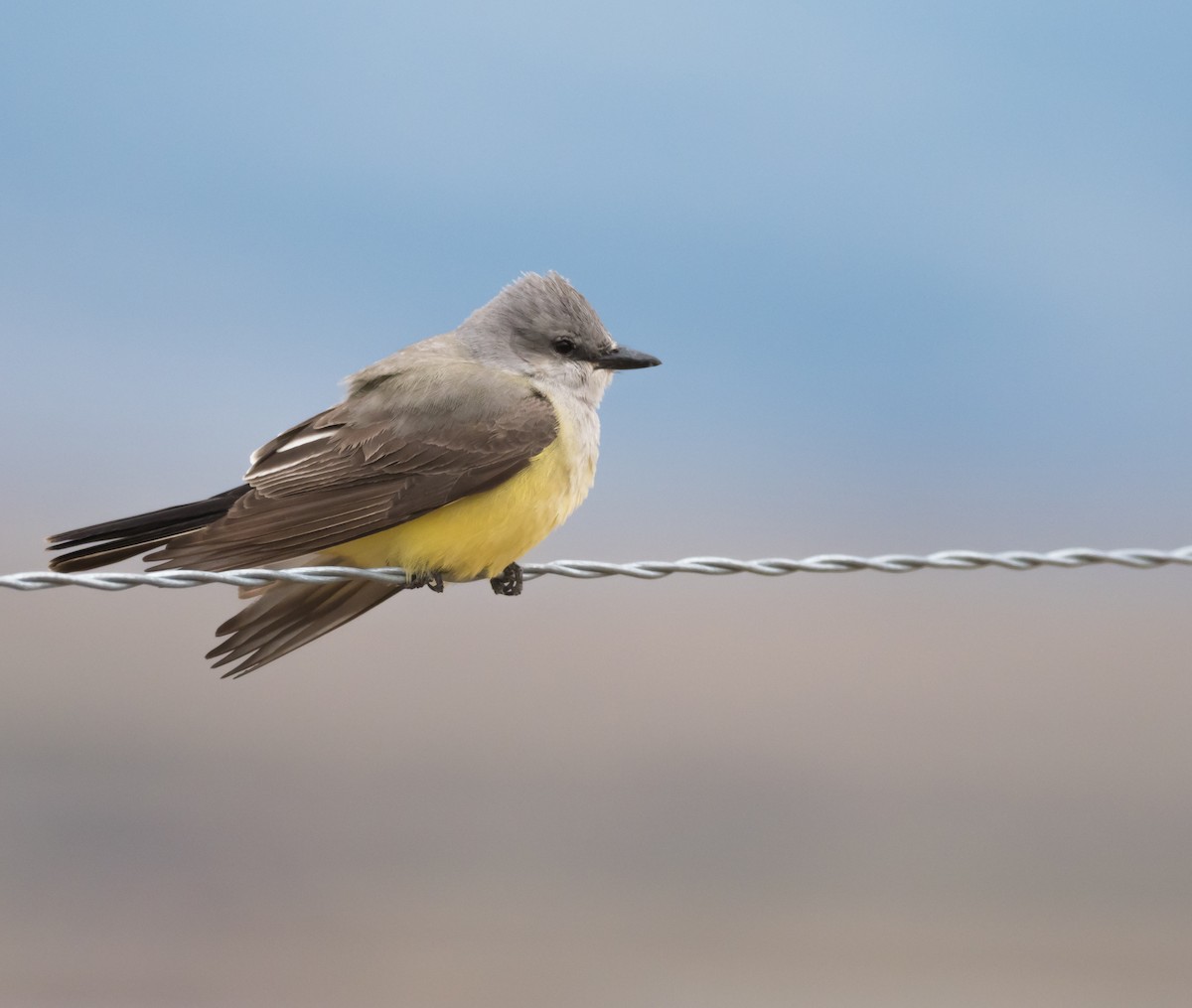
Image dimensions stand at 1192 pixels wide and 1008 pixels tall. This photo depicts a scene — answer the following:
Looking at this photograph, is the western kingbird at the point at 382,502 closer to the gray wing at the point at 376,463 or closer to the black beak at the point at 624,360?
the gray wing at the point at 376,463

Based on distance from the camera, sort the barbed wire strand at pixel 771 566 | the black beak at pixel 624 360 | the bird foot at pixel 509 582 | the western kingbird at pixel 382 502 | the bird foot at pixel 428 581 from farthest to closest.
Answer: the black beak at pixel 624 360, the bird foot at pixel 509 582, the bird foot at pixel 428 581, the western kingbird at pixel 382 502, the barbed wire strand at pixel 771 566

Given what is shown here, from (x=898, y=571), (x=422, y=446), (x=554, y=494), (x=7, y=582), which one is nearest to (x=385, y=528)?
(x=422, y=446)

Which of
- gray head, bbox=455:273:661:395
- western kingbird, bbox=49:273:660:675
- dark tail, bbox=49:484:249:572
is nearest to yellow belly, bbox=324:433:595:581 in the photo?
western kingbird, bbox=49:273:660:675

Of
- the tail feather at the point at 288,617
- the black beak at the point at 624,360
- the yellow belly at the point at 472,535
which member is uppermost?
the black beak at the point at 624,360

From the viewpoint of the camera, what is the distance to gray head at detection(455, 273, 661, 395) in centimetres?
528

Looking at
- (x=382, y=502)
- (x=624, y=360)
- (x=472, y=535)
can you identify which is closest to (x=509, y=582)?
(x=472, y=535)

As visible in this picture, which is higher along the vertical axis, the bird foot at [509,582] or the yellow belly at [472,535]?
the yellow belly at [472,535]

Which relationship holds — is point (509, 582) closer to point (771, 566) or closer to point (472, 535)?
point (472, 535)

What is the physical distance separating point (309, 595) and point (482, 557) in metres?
0.63

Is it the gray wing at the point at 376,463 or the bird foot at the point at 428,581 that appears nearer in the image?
the gray wing at the point at 376,463

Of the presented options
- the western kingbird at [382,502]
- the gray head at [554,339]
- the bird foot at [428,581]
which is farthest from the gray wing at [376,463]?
the gray head at [554,339]

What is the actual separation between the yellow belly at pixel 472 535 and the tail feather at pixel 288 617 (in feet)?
0.41

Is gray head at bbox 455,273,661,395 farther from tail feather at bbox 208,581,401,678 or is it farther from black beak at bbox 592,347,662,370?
tail feather at bbox 208,581,401,678

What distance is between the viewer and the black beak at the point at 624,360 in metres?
5.28
